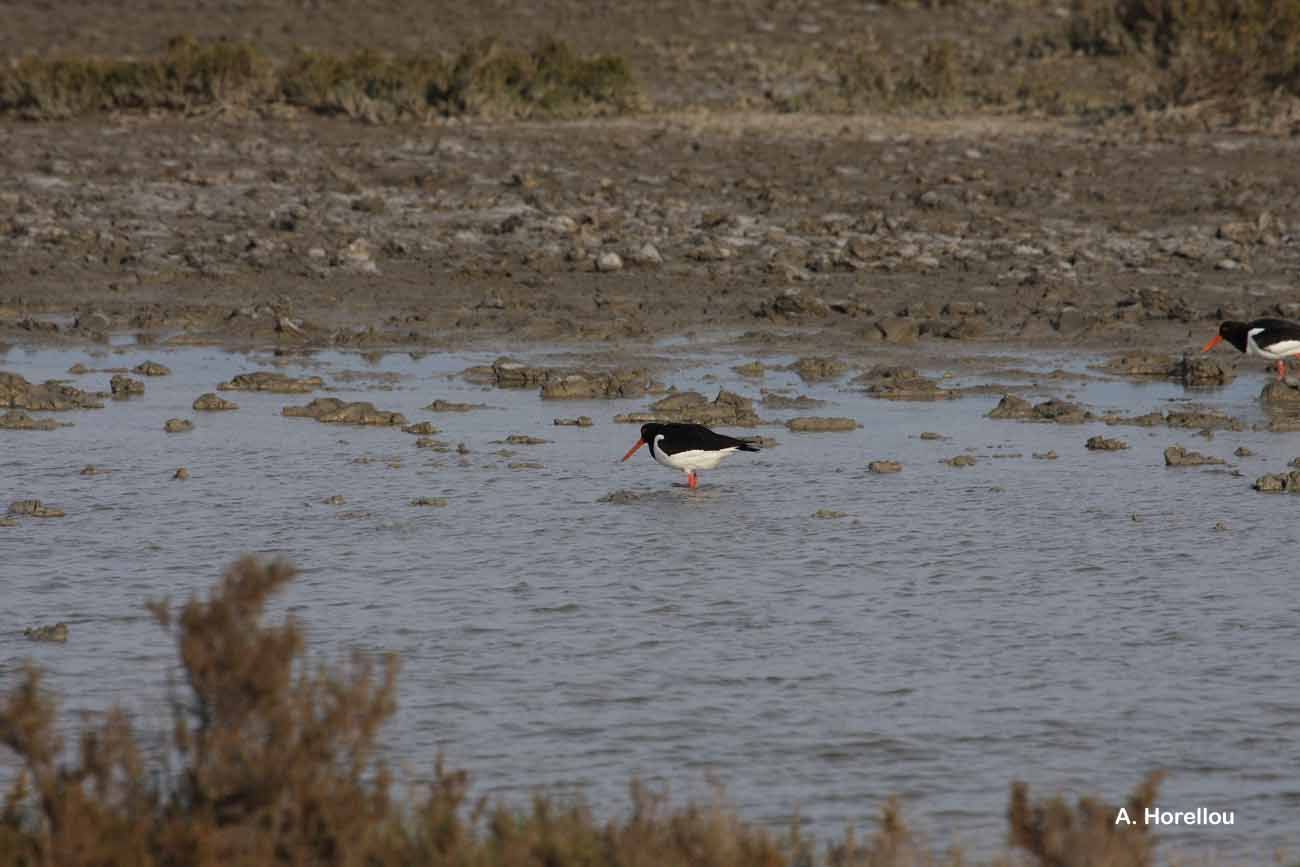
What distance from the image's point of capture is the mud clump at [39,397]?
14281 mm

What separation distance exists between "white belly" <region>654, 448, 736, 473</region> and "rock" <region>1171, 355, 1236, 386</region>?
15.1 ft

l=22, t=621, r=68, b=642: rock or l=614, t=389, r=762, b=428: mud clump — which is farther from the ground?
l=614, t=389, r=762, b=428: mud clump

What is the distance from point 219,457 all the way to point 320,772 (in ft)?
26.0

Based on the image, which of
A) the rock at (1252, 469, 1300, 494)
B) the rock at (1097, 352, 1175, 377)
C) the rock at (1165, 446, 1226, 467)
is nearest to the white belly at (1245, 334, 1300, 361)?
the rock at (1097, 352, 1175, 377)

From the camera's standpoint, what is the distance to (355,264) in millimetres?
19609

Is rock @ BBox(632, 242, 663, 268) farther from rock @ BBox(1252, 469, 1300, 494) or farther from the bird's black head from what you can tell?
rock @ BBox(1252, 469, 1300, 494)

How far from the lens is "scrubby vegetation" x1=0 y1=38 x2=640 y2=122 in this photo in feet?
90.4

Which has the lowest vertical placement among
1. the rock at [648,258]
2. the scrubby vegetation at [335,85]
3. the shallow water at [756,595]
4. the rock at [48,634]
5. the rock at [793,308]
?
A: the shallow water at [756,595]

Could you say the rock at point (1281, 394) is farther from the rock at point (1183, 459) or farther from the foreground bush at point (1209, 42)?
the foreground bush at point (1209, 42)

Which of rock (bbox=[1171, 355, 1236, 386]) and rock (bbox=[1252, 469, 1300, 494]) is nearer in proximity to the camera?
rock (bbox=[1252, 469, 1300, 494])

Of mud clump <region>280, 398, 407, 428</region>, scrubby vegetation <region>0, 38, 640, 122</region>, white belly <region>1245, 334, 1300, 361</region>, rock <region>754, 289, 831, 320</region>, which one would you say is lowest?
mud clump <region>280, 398, 407, 428</region>

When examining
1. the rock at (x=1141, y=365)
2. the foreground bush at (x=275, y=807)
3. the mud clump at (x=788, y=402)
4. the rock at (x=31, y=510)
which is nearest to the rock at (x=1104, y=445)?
the mud clump at (x=788, y=402)

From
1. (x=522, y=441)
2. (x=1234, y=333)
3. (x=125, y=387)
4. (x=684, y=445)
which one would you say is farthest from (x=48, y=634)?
(x=1234, y=333)

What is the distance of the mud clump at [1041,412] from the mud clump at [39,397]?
Result: 610 centimetres
